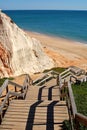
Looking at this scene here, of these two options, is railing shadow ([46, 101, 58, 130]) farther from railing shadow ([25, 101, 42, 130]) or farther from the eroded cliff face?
the eroded cliff face

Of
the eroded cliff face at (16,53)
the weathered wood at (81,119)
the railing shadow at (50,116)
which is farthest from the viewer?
the eroded cliff face at (16,53)

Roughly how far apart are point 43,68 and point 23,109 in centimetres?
1331

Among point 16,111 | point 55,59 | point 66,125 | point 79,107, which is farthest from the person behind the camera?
point 55,59

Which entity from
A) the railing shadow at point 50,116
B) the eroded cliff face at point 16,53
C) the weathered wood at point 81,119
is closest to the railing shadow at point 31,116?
the railing shadow at point 50,116

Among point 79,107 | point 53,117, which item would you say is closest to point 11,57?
point 79,107

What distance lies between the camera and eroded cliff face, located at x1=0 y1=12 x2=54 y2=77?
21656 millimetres

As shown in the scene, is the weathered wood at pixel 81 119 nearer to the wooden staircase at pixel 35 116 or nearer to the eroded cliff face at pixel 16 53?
the wooden staircase at pixel 35 116

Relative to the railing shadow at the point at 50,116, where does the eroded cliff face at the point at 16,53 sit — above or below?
above

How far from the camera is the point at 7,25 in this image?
2242 centimetres

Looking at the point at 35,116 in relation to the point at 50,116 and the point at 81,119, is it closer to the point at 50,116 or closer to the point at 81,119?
the point at 50,116

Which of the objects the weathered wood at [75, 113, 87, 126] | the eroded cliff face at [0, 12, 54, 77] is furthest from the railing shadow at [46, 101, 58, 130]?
the eroded cliff face at [0, 12, 54, 77]

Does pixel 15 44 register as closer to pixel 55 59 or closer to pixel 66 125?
pixel 55 59

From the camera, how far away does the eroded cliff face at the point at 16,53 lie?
21656 mm

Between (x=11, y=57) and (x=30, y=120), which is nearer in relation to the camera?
(x=30, y=120)
